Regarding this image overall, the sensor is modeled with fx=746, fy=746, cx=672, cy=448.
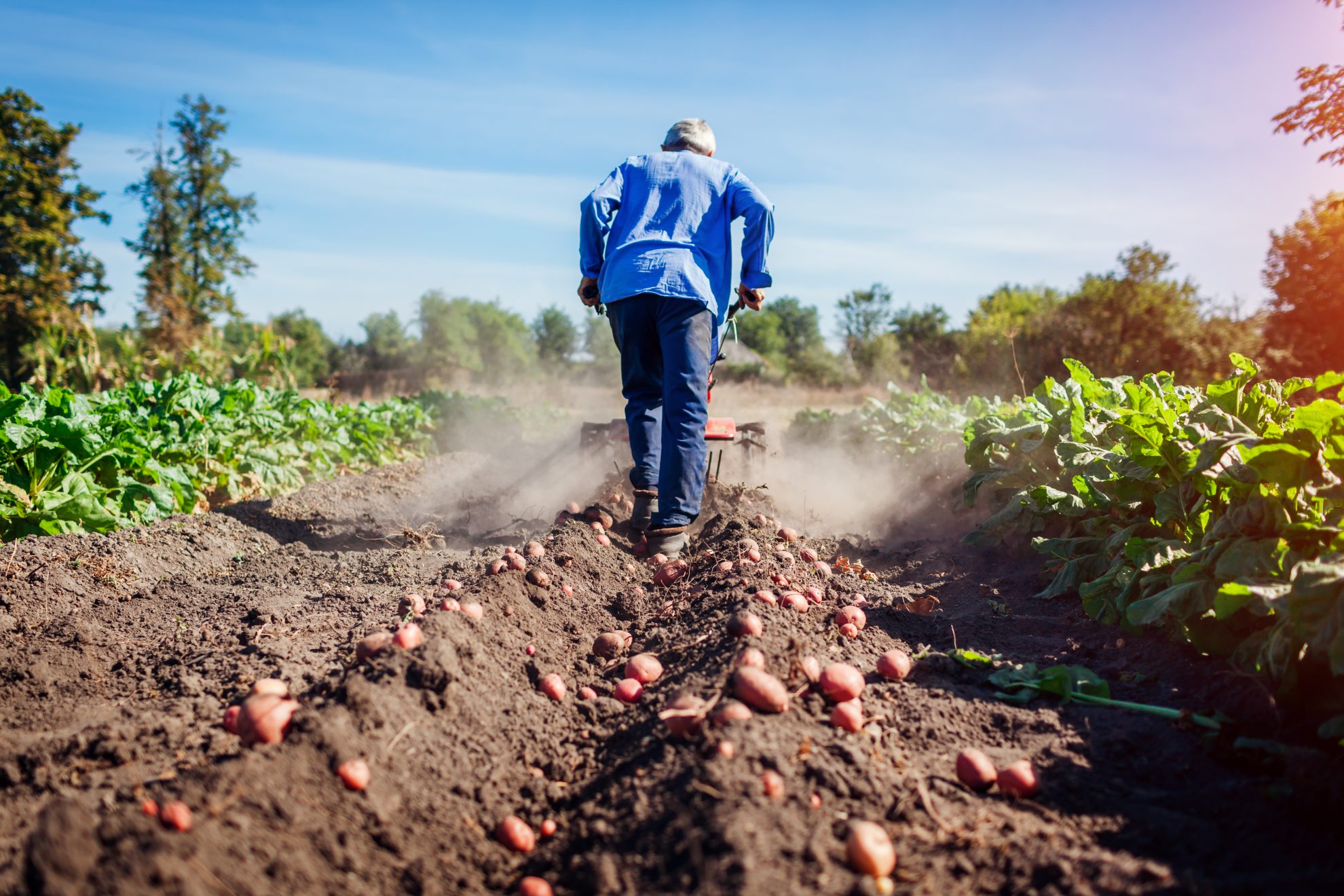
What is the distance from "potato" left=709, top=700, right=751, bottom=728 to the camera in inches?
76.2

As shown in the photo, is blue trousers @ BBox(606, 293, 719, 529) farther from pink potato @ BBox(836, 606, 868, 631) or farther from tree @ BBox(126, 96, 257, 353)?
tree @ BBox(126, 96, 257, 353)

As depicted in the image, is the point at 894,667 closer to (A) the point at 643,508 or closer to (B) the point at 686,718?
(B) the point at 686,718

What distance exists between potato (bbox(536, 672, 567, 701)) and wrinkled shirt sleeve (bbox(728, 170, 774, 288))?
2711mm

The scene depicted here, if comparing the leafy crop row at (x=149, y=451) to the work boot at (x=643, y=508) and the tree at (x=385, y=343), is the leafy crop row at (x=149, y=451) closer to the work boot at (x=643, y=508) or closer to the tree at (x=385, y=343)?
the work boot at (x=643, y=508)

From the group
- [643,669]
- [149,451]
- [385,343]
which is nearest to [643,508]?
[643,669]

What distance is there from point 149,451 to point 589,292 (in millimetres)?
3506

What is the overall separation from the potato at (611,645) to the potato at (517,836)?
1109 millimetres

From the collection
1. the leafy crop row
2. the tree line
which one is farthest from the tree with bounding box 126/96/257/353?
the leafy crop row

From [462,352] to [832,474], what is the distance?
1692 inches

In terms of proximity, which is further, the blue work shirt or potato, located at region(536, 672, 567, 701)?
the blue work shirt

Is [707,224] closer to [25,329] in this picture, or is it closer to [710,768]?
[710,768]

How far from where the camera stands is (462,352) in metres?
48.1

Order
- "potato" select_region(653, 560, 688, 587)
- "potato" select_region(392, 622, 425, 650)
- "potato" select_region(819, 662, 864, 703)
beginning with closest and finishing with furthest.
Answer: "potato" select_region(819, 662, 864, 703)
"potato" select_region(392, 622, 425, 650)
"potato" select_region(653, 560, 688, 587)

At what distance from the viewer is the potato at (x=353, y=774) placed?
175cm
